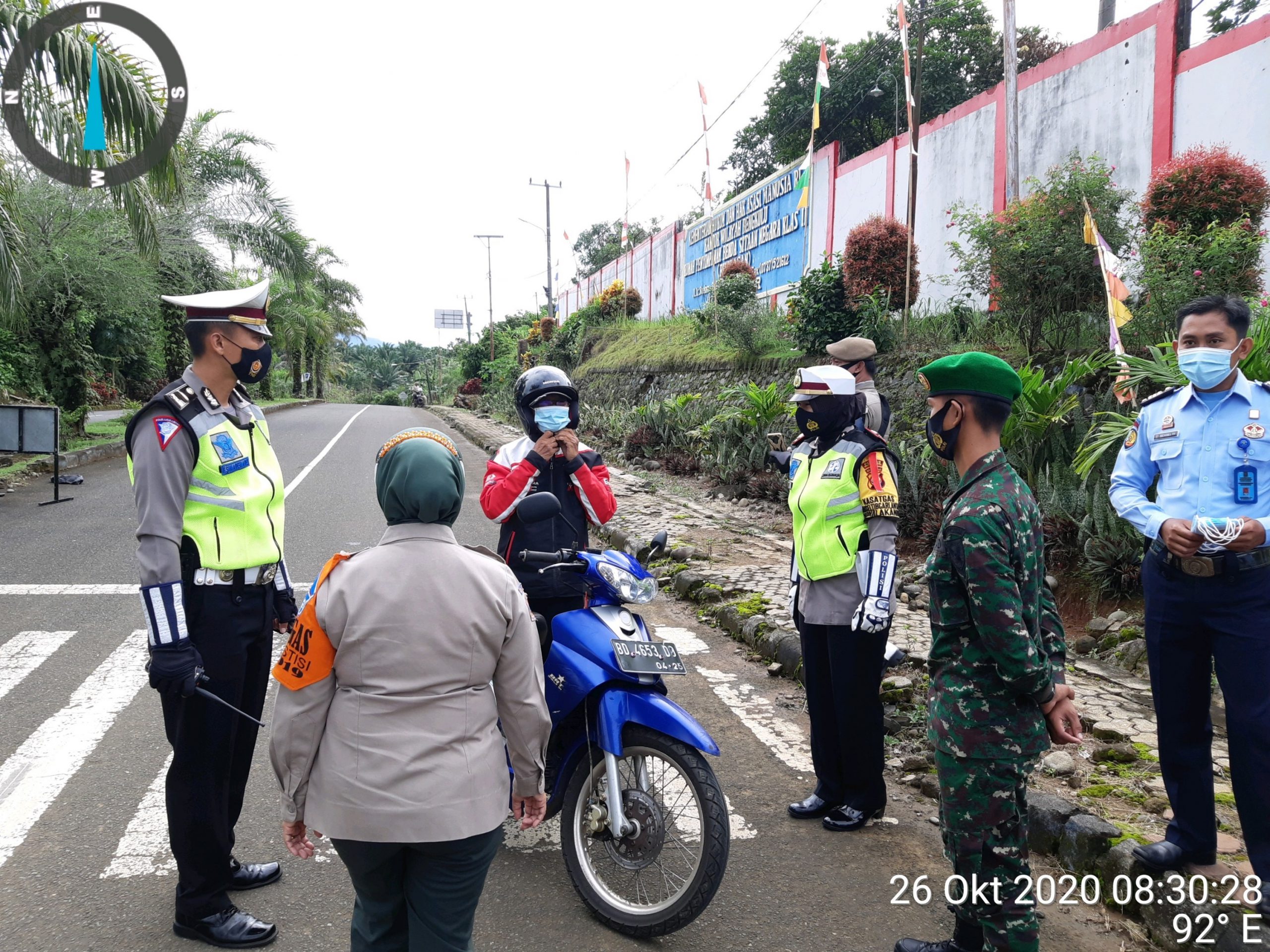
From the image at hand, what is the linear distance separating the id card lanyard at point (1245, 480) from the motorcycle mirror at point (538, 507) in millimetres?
2286

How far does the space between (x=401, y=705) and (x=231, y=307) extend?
1649mm

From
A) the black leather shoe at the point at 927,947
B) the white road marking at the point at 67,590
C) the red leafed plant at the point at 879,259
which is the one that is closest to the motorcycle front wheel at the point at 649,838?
the black leather shoe at the point at 927,947

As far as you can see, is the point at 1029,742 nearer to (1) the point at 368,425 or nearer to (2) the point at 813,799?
(2) the point at 813,799

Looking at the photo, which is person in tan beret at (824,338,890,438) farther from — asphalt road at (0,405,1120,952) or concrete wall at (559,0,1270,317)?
concrete wall at (559,0,1270,317)

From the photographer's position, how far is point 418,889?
205 cm

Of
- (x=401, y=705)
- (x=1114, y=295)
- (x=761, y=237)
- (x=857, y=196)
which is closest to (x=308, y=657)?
(x=401, y=705)

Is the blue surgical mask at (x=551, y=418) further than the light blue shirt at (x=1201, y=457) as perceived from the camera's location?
Yes

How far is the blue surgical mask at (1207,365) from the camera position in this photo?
3.08 meters

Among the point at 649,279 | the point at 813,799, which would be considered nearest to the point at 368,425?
the point at 649,279

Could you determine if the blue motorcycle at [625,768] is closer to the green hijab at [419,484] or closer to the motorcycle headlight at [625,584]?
the motorcycle headlight at [625,584]

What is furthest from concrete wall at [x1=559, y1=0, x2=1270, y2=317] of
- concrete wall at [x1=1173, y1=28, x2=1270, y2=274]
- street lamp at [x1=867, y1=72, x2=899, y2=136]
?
street lamp at [x1=867, y1=72, x2=899, y2=136]

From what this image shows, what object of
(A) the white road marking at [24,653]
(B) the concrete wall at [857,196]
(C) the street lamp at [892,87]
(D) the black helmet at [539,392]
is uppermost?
(C) the street lamp at [892,87]

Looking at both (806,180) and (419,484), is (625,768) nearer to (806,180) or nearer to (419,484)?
(419,484)
